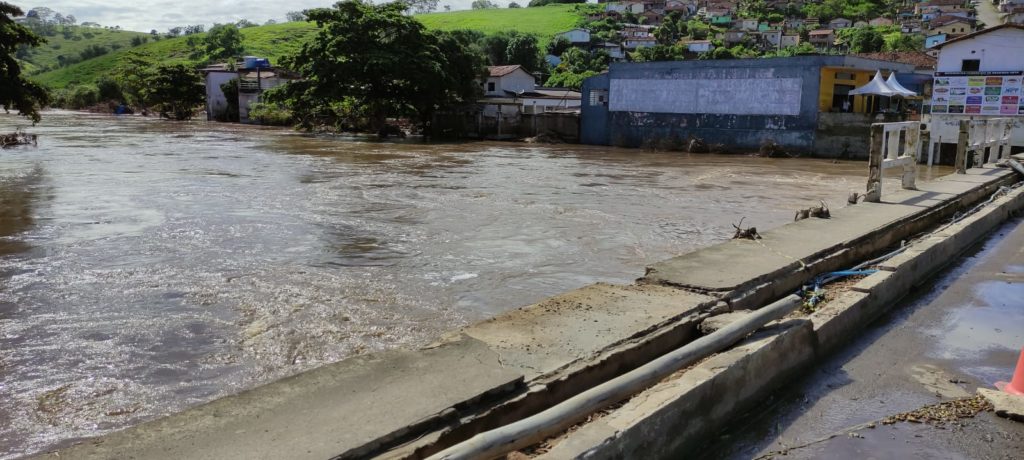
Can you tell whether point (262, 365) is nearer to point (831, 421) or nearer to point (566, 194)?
point (831, 421)

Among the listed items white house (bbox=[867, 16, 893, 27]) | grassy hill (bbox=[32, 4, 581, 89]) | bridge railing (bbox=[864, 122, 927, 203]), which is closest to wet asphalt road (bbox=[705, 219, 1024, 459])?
bridge railing (bbox=[864, 122, 927, 203])

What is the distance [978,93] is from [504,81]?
98.2 feet

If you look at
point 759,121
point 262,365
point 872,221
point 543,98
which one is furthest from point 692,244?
point 543,98

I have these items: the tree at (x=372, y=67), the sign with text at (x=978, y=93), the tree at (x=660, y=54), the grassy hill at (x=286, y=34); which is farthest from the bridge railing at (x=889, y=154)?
the grassy hill at (x=286, y=34)

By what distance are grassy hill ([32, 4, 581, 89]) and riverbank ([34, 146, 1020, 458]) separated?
3671 inches

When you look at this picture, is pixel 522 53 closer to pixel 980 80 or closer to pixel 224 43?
pixel 980 80

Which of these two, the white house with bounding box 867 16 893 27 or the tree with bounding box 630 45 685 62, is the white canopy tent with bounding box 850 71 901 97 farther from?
the white house with bounding box 867 16 893 27

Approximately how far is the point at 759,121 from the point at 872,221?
2077 centimetres

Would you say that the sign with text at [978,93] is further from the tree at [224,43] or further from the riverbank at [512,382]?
the tree at [224,43]

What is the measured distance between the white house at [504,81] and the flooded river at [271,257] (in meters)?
29.1

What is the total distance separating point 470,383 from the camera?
3.70 meters

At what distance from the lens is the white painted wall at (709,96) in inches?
1094

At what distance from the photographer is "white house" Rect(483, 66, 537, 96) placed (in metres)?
48.4

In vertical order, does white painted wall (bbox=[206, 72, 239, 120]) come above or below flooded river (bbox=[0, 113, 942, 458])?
above
